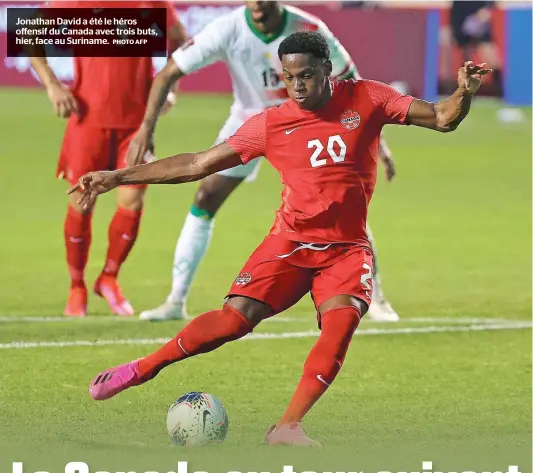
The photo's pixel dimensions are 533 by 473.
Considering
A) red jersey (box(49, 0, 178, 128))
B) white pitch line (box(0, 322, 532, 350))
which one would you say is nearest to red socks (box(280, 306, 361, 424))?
white pitch line (box(0, 322, 532, 350))

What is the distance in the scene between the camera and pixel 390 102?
7.11 metres

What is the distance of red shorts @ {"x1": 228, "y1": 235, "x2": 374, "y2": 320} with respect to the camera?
6992mm

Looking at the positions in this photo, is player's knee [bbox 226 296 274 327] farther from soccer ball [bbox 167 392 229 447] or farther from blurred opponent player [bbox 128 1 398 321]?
blurred opponent player [bbox 128 1 398 321]

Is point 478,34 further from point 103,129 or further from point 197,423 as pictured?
point 197,423

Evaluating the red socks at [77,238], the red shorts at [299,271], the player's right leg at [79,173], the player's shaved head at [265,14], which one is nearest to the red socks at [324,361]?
the red shorts at [299,271]

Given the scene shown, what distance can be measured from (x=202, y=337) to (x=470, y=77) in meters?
1.73

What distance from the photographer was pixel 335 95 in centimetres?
709

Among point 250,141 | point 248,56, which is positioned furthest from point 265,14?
point 250,141

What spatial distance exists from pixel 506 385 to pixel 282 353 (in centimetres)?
147

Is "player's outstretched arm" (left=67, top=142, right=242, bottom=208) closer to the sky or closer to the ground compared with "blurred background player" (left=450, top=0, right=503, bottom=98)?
closer to the sky

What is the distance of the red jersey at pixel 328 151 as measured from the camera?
7.04 m

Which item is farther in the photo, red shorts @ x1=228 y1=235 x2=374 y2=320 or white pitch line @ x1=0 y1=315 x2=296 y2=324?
white pitch line @ x1=0 y1=315 x2=296 y2=324

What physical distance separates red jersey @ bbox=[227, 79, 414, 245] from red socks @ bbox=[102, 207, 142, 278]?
359 centimetres

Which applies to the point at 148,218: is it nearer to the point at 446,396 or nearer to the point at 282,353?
the point at 282,353
